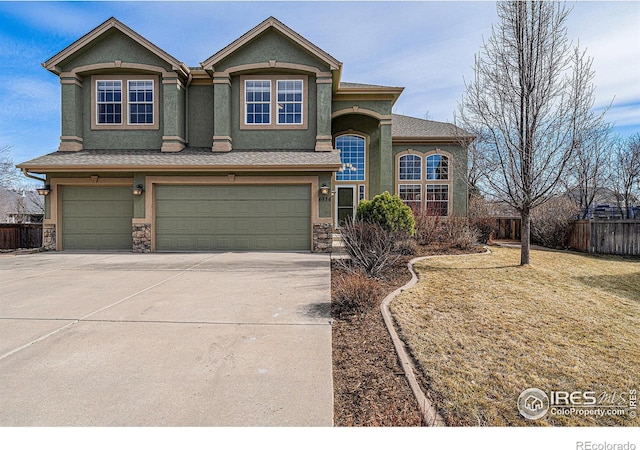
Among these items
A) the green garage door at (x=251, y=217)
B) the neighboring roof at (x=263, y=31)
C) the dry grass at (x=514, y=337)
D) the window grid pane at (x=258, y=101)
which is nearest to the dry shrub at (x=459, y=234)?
the dry grass at (x=514, y=337)

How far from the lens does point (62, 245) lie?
13.4 metres

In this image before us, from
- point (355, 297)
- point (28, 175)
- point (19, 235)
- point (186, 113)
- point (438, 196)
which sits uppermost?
point (186, 113)

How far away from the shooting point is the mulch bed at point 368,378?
2.83m

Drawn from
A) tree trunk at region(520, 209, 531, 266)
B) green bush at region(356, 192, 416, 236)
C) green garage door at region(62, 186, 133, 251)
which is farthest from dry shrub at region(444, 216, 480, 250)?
green garage door at region(62, 186, 133, 251)

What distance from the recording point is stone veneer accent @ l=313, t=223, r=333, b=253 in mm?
12641

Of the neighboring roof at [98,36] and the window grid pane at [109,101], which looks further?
the window grid pane at [109,101]

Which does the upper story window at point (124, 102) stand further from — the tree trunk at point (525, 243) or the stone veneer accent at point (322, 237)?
the tree trunk at point (525, 243)

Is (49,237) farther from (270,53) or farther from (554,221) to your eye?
(554,221)

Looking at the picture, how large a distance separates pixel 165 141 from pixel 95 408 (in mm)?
12717

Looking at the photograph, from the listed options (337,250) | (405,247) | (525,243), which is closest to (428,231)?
(405,247)

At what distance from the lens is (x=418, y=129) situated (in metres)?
19.2

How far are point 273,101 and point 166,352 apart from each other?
11.7 metres

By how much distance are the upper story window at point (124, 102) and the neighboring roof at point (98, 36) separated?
106 cm

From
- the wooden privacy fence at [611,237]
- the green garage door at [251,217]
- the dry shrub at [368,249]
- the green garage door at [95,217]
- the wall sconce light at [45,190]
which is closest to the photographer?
the dry shrub at [368,249]
